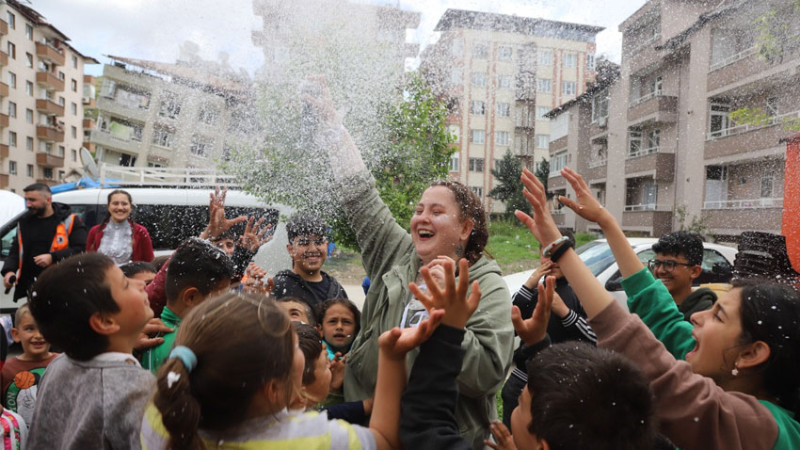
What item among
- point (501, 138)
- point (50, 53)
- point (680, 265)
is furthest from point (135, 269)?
point (50, 53)

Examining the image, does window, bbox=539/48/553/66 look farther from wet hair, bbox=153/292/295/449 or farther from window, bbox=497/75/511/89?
wet hair, bbox=153/292/295/449

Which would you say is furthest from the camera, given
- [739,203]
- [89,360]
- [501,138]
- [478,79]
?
[501,138]

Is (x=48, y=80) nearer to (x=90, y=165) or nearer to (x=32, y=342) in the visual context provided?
(x=90, y=165)

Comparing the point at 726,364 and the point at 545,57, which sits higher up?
the point at 545,57

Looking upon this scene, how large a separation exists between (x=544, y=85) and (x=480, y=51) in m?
1.70

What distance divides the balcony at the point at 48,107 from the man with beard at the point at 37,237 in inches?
1680

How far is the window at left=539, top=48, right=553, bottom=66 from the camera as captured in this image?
287 inches

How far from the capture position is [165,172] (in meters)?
10.8

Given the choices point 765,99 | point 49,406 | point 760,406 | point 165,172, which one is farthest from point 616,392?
point 165,172

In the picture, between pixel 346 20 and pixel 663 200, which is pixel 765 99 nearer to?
pixel 663 200

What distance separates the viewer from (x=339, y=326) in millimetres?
2727

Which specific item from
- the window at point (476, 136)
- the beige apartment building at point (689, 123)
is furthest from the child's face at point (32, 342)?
the window at point (476, 136)

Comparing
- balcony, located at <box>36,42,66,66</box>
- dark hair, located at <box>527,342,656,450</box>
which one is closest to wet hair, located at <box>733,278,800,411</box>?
dark hair, located at <box>527,342,656,450</box>

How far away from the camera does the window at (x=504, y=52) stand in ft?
23.7
